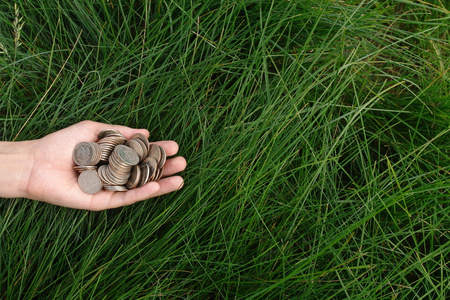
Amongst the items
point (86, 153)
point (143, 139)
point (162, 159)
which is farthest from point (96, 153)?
point (162, 159)

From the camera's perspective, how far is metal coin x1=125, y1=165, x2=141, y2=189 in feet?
7.38

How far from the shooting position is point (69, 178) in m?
2.24

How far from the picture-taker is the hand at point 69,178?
216 cm

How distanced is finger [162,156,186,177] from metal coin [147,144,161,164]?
0.28ft

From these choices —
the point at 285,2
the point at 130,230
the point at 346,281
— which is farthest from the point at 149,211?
the point at 285,2

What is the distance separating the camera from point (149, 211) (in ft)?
7.45

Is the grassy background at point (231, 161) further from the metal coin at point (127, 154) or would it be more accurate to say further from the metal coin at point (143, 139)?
Result: the metal coin at point (127, 154)

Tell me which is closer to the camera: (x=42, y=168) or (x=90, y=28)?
(x=42, y=168)

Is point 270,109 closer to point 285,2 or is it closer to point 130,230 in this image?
point 285,2

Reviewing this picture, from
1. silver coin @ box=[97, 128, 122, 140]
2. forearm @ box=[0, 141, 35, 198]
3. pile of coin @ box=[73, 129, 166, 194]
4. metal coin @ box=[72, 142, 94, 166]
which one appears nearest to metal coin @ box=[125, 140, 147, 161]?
pile of coin @ box=[73, 129, 166, 194]

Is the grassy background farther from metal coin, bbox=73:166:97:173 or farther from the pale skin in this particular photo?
metal coin, bbox=73:166:97:173

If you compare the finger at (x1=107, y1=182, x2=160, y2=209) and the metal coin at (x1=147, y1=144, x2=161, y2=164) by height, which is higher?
the metal coin at (x1=147, y1=144, x2=161, y2=164)

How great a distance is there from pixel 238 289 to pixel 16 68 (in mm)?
2051

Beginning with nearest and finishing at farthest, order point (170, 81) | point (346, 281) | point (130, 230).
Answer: point (346, 281) → point (130, 230) → point (170, 81)
